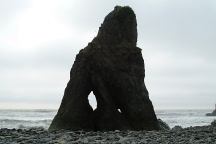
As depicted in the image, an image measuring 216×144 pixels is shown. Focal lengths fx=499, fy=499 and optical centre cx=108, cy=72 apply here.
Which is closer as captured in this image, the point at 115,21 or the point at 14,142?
the point at 14,142

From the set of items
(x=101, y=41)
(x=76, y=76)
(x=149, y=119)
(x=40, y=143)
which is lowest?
(x=40, y=143)

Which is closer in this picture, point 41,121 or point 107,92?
point 107,92

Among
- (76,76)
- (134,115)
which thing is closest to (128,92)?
(134,115)

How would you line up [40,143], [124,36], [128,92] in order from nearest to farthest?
[40,143] < [128,92] < [124,36]

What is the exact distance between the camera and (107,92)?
2592 cm

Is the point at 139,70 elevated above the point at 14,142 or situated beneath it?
elevated above

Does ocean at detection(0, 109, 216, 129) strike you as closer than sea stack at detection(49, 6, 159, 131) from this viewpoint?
No

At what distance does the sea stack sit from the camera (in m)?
25.6

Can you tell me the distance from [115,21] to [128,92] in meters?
4.30

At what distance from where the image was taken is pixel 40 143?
16.5 meters

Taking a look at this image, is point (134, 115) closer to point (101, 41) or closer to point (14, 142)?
point (101, 41)

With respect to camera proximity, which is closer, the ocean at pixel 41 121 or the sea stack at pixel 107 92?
the sea stack at pixel 107 92

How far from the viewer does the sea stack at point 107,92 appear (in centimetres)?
2556

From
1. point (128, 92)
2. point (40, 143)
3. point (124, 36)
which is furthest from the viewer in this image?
point (124, 36)
